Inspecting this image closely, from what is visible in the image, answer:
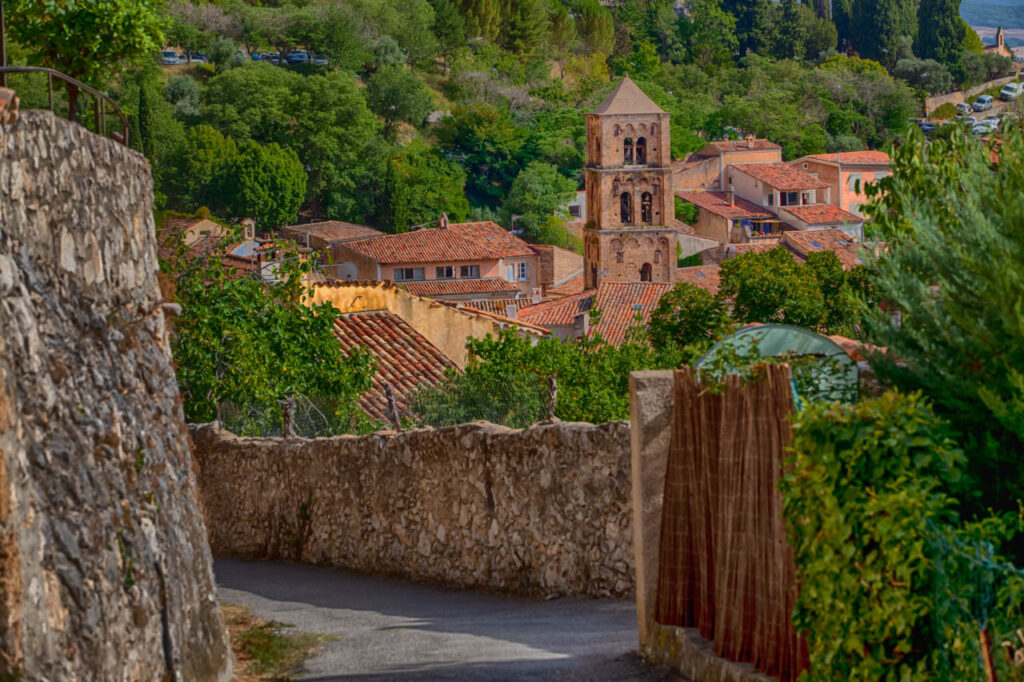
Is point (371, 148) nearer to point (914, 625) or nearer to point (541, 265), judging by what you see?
point (541, 265)

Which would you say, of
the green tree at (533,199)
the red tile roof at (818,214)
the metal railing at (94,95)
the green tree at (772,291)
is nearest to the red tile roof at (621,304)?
the green tree at (772,291)

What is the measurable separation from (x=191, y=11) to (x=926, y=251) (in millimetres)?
136853

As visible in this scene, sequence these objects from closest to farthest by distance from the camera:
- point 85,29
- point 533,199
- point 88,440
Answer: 1. point 88,440
2. point 85,29
3. point 533,199

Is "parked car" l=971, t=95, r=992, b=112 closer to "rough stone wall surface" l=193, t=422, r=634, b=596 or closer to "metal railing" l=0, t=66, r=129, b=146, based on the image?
"rough stone wall surface" l=193, t=422, r=634, b=596

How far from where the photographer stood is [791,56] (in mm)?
186250

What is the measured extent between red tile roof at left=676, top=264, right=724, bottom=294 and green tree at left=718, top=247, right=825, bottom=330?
2736cm

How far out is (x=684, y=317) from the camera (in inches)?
1935

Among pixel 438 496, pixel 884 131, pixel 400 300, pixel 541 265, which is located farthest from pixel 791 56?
pixel 438 496

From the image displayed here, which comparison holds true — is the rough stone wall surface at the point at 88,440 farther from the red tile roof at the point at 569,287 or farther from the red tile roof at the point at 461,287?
the red tile roof at the point at 569,287

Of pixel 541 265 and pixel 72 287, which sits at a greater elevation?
pixel 541 265

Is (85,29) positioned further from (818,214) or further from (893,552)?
(818,214)

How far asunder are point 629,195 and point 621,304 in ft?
78.7

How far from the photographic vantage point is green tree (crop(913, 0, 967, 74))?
17300 cm

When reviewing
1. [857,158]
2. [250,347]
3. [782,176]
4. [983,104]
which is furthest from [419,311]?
[983,104]
